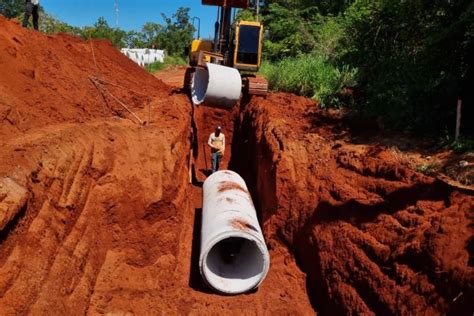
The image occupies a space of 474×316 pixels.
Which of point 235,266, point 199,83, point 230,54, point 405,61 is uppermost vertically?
point 405,61

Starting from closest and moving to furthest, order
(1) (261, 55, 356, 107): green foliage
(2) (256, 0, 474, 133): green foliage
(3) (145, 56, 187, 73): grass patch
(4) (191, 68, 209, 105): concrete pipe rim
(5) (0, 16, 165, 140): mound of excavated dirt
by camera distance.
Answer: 1. (5) (0, 16, 165, 140): mound of excavated dirt
2. (2) (256, 0, 474, 133): green foliage
3. (4) (191, 68, 209, 105): concrete pipe rim
4. (1) (261, 55, 356, 107): green foliage
5. (3) (145, 56, 187, 73): grass patch

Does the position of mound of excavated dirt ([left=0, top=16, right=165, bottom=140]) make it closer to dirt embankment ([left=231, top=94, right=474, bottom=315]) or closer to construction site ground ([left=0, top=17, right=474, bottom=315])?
construction site ground ([left=0, top=17, right=474, bottom=315])

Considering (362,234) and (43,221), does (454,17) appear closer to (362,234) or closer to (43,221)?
(362,234)

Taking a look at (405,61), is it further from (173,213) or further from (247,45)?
(173,213)

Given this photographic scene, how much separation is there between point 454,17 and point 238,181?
20.6ft

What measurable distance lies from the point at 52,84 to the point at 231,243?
4959 mm

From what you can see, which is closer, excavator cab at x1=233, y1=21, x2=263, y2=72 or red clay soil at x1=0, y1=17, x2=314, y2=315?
red clay soil at x1=0, y1=17, x2=314, y2=315

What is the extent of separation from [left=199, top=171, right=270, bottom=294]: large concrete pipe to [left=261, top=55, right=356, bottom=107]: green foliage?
590 centimetres

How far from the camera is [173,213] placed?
334 inches

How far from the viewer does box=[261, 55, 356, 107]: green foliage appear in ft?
46.0

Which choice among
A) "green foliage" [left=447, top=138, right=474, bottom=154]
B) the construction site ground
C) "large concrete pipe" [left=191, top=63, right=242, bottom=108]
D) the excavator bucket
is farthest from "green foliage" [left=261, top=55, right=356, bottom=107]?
"green foliage" [left=447, top=138, right=474, bottom=154]

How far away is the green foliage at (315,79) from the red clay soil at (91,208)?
196 inches

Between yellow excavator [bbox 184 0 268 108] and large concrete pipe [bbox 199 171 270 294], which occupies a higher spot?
yellow excavator [bbox 184 0 268 108]

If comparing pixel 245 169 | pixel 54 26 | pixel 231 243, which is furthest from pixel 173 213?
pixel 54 26
